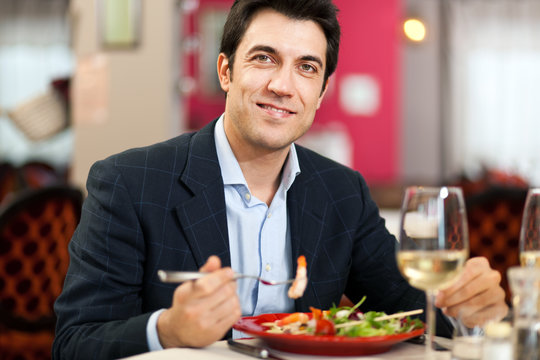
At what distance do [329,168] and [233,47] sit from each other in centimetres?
42

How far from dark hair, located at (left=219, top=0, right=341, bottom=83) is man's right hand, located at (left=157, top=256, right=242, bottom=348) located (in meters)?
0.81

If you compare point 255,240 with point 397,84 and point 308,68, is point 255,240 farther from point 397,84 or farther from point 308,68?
point 397,84

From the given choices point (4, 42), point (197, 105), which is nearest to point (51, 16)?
point (4, 42)

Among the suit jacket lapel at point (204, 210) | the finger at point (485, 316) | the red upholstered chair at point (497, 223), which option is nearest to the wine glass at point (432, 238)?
the finger at point (485, 316)

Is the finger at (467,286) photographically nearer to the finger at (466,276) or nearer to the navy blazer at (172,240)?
the finger at (466,276)

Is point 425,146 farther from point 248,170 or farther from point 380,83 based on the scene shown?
point 248,170

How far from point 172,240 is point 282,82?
462mm

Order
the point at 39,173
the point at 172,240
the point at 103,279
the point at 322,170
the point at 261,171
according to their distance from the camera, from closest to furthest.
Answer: the point at 103,279 < the point at 172,240 < the point at 261,171 < the point at 322,170 < the point at 39,173

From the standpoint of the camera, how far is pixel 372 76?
308 inches

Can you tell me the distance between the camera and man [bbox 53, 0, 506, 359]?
1.37 meters

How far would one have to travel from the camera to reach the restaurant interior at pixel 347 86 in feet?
13.3

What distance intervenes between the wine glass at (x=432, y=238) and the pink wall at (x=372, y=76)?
6829 millimetres

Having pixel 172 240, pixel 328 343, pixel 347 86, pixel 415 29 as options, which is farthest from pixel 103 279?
pixel 347 86

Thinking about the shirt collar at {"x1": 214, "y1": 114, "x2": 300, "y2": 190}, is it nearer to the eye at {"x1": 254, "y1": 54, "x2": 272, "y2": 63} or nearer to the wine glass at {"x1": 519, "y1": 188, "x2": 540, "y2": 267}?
the eye at {"x1": 254, "y1": 54, "x2": 272, "y2": 63}
